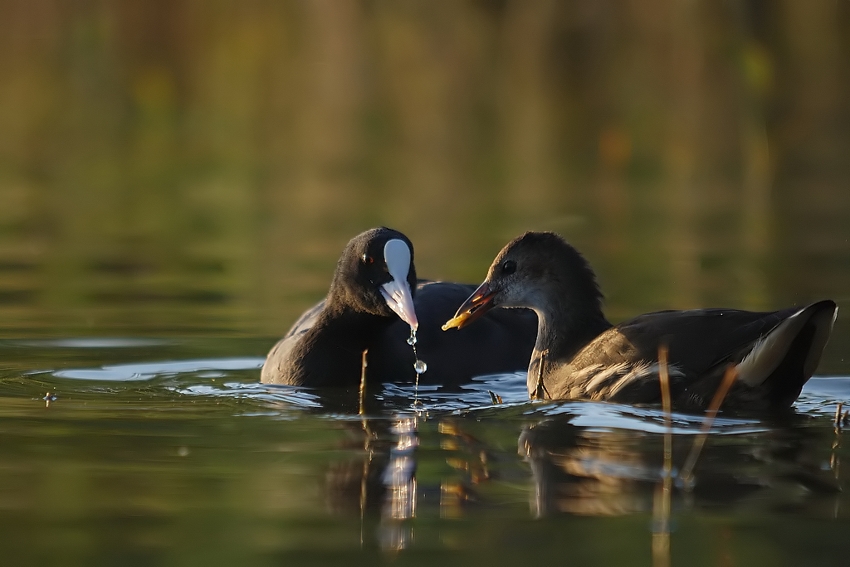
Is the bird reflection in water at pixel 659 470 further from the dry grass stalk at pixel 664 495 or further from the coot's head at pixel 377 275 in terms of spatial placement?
the coot's head at pixel 377 275

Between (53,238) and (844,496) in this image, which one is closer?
(844,496)

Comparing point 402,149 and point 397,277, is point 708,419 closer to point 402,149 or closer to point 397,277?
point 397,277

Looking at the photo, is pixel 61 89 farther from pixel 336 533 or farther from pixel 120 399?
pixel 336 533

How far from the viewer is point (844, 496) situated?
434 cm

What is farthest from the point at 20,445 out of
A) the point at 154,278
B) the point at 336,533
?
the point at 154,278

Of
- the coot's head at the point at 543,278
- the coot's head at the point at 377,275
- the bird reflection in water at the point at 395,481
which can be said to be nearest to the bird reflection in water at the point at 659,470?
the bird reflection in water at the point at 395,481

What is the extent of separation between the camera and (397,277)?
6.59 meters

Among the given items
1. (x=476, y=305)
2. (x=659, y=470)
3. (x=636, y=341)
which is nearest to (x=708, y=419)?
(x=636, y=341)

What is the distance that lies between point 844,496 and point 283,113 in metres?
16.4

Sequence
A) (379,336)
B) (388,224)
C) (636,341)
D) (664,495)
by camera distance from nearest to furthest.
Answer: (664,495) → (636,341) → (379,336) → (388,224)

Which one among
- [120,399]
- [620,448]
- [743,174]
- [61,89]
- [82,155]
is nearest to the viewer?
[620,448]

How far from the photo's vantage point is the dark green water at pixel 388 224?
4.14 meters

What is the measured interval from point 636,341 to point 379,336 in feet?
5.26

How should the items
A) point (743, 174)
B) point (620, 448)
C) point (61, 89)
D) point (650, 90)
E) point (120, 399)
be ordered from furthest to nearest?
point (61, 89) → point (650, 90) → point (743, 174) → point (120, 399) → point (620, 448)
